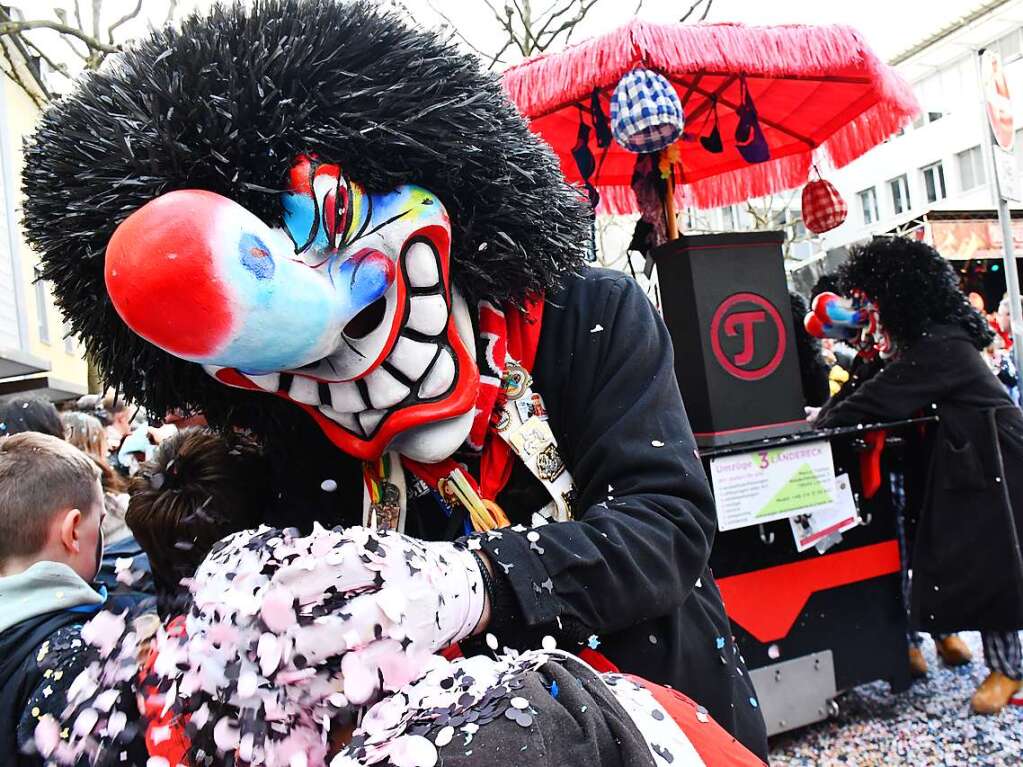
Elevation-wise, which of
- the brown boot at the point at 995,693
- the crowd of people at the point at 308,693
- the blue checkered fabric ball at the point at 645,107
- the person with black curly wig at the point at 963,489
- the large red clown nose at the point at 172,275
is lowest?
the brown boot at the point at 995,693

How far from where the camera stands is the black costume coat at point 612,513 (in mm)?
812

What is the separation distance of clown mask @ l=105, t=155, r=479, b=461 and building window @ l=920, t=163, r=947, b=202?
20486 millimetres

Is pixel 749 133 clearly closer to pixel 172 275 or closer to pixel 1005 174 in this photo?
pixel 1005 174

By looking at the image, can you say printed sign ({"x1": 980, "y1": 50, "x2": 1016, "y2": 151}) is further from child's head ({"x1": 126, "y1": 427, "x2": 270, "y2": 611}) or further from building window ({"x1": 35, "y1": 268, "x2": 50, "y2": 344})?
building window ({"x1": 35, "y1": 268, "x2": 50, "y2": 344})

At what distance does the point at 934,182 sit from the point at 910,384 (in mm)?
18700

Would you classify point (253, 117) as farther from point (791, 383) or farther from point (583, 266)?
point (791, 383)

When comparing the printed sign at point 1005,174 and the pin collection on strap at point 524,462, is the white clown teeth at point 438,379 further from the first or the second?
the printed sign at point 1005,174

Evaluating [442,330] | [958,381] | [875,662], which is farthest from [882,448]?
[442,330]

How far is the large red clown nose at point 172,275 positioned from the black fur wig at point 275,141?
86mm

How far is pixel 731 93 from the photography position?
138 inches

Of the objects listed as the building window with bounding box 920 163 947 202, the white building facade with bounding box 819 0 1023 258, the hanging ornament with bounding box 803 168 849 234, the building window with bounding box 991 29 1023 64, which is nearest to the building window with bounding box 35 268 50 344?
the hanging ornament with bounding box 803 168 849 234

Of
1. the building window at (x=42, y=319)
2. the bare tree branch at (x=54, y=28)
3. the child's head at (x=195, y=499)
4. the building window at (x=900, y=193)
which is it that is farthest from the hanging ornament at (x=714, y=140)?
the building window at (x=900, y=193)

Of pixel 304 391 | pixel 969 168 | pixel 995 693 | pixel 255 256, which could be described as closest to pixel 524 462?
pixel 304 391

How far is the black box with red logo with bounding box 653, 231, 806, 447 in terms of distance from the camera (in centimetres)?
282
